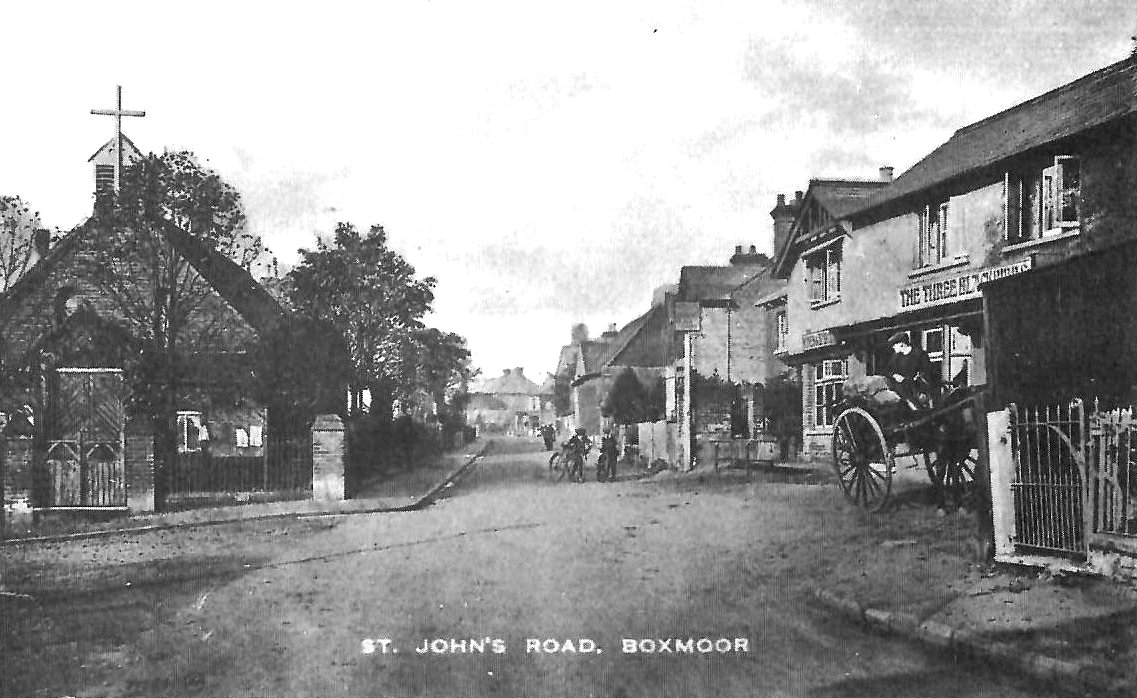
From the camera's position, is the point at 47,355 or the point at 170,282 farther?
the point at 170,282

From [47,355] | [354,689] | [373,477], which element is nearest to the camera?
[354,689]

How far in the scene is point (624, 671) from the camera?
561cm

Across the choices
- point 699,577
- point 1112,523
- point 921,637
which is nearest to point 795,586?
point 699,577

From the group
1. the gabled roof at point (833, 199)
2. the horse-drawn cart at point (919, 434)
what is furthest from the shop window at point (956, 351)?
the horse-drawn cart at point (919, 434)

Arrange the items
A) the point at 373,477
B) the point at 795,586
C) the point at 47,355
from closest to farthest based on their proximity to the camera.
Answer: the point at 795,586 < the point at 47,355 < the point at 373,477

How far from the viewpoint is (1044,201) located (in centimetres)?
1518

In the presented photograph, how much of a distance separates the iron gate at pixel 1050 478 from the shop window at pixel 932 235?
1087 centimetres

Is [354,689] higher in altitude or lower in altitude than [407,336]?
lower

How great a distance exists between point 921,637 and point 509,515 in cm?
852

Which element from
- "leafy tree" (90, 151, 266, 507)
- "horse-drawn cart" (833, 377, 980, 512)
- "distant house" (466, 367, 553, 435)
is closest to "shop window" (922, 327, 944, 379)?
"horse-drawn cart" (833, 377, 980, 512)

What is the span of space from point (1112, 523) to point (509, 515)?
29.1ft

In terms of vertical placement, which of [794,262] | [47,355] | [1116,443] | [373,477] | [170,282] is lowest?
[373,477]

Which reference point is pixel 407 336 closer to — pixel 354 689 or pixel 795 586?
pixel 795 586

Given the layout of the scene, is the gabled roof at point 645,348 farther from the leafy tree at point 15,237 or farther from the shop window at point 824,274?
the leafy tree at point 15,237
